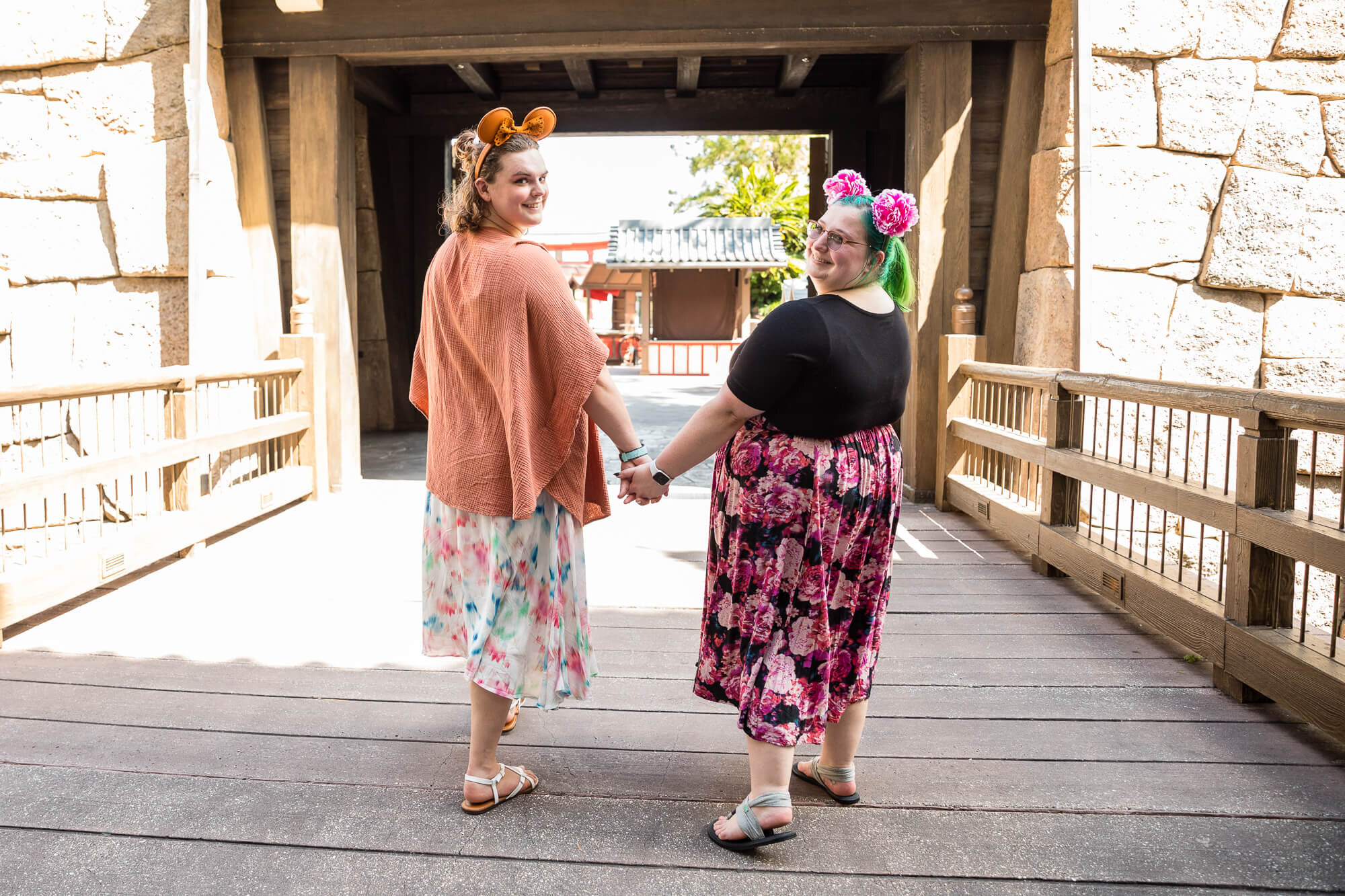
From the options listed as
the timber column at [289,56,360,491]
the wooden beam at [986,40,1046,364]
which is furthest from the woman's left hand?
the timber column at [289,56,360,491]

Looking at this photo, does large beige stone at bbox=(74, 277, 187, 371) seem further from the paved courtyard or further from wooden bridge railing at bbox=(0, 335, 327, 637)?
the paved courtyard

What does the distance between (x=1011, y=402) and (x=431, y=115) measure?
19.4ft

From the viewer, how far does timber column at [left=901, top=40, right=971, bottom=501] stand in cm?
546

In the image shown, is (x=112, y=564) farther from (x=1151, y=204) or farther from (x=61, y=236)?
(x=1151, y=204)

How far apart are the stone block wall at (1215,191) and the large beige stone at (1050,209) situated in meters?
0.01

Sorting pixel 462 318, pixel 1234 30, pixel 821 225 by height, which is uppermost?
pixel 1234 30

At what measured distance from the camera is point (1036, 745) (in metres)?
2.48

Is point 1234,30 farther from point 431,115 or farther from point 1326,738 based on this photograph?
point 431,115

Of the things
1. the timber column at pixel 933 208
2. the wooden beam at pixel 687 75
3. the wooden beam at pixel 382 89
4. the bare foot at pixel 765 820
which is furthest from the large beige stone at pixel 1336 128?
the wooden beam at pixel 382 89

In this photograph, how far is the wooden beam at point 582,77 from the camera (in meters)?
7.19

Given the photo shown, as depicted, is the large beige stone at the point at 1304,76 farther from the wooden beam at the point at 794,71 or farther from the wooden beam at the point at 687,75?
the wooden beam at the point at 687,75

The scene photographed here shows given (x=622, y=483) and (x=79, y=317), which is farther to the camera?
(x=79, y=317)

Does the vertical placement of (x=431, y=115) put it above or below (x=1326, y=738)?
above

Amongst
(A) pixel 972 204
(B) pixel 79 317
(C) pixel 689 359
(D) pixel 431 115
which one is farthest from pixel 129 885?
(C) pixel 689 359
